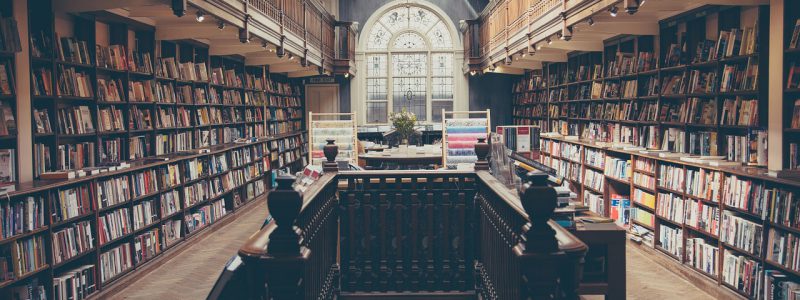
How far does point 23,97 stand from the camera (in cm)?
506

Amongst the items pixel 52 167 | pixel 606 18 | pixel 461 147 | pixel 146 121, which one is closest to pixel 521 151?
pixel 461 147

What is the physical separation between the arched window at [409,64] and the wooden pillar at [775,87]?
1269cm

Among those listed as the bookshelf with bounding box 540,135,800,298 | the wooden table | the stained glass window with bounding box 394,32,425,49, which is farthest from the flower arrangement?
the stained glass window with bounding box 394,32,425,49

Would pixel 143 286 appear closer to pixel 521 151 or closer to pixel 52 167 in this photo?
pixel 52 167

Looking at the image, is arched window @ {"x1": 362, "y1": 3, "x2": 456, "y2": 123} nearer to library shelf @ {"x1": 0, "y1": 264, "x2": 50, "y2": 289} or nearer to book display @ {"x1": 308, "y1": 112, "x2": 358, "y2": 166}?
book display @ {"x1": 308, "y1": 112, "x2": 358, "y2": 166}

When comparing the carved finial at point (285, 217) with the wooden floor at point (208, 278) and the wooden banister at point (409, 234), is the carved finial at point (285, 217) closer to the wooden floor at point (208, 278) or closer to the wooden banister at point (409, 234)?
the wooden banister at point (409, 234)

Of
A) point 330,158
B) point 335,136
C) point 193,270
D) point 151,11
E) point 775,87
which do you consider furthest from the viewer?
point 335,136

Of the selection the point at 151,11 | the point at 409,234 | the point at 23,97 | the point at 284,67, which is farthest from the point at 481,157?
the point at 284,67

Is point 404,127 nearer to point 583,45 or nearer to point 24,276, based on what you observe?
point 583,45

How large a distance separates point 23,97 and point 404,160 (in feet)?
16.0

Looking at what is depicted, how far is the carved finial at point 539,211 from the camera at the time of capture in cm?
255

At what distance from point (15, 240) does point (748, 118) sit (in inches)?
237

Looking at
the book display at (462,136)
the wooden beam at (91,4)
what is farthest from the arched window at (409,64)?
the wooden beam at (91,4)

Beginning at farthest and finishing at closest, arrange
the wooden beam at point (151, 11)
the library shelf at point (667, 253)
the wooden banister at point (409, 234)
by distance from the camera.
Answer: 1. the library shelf at point (667, 253)
2. the wooden beam at point (151, 11)
3. the wooden banister at point (409, 234)
